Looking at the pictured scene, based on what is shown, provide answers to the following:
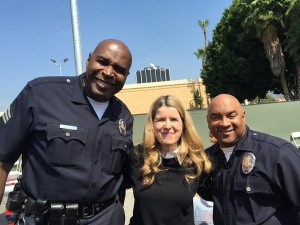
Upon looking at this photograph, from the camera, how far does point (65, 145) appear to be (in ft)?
7.73

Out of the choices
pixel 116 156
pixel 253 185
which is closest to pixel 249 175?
pixel 253 185

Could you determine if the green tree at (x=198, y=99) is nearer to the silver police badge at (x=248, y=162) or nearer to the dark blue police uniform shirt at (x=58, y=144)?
the silver police badge at (x=248, y=162)

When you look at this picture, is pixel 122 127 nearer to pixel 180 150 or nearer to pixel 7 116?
pixel 180 150

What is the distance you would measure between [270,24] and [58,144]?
21824 mm

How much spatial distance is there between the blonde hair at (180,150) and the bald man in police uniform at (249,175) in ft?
0.54

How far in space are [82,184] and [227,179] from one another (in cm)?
109

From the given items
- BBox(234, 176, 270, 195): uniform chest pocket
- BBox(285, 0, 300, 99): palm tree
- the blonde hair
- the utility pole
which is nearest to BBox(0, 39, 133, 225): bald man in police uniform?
the blonde hair

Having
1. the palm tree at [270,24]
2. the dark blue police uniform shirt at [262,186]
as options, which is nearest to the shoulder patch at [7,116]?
the dark blue police uniform shirt at [262,186]

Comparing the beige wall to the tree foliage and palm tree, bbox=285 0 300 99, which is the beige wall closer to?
the tree foliage

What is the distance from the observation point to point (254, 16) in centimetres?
2131

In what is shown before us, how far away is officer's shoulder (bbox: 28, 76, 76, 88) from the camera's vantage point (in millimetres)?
2479

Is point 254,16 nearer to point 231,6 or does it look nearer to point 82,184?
point 231,6

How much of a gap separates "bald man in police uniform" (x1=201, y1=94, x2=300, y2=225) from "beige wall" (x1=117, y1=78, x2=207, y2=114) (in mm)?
42157

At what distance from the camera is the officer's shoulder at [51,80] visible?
2.48 metres
